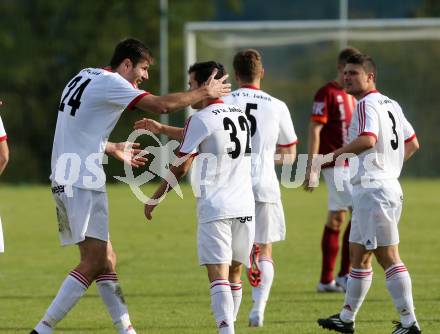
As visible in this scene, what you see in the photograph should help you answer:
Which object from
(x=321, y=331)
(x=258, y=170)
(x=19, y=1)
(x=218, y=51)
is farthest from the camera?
(x=19, y=1)

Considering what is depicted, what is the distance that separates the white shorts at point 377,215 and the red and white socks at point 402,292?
23 cm

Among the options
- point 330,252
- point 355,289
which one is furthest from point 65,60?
point 355,289

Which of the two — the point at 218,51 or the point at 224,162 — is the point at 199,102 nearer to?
the point at 224,162

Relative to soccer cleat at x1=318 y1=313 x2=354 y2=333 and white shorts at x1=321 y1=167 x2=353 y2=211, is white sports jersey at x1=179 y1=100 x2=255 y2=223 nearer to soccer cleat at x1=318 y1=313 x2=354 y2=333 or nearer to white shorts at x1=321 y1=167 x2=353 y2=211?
soccer cleat at x1=318 y1=313 x2=354 y2=333

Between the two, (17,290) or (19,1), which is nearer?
(17,290)

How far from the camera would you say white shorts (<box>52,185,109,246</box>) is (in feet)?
25.4

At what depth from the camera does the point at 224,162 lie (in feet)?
25.8

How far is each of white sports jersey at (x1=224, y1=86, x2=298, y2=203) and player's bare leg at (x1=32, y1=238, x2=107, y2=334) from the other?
2308 mm

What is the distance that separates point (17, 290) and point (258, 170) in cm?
356

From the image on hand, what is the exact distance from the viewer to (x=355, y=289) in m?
8.69

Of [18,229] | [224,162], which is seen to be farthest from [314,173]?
[18,229]

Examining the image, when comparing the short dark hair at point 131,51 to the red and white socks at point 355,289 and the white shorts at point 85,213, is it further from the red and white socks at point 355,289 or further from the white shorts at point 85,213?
the red and white socks at point 355,289

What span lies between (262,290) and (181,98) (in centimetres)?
259

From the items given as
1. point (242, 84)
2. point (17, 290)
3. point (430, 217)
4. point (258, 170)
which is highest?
point (242, 84)
